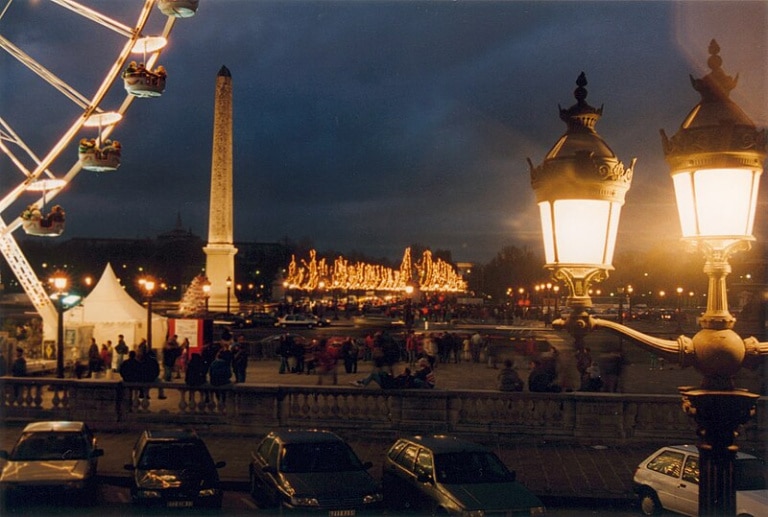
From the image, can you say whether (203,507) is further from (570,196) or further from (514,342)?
(514,342)

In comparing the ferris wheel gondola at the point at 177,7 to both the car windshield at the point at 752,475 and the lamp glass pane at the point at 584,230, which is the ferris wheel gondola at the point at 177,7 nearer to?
the car windshield at the point at 752,475

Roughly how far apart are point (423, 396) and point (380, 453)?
62.5 inches

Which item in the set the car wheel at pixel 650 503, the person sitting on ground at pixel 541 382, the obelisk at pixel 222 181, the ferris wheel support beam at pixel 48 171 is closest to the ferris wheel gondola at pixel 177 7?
the ferris wheel support beam at pixel 48 171

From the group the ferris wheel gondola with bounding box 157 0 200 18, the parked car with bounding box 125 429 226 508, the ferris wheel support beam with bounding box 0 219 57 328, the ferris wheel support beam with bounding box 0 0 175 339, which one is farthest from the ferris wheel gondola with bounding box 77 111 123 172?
the parked car with bounding box 125 429 226 508

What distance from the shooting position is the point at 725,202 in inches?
163

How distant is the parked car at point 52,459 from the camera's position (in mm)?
11906

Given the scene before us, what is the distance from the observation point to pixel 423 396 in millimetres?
16734

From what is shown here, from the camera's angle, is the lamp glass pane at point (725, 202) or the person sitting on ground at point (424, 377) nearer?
the lamp glass pane at point (725, 202)

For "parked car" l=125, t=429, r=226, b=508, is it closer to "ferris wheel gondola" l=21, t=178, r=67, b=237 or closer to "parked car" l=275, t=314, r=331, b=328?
"ferris wheel gondola" l=21, t=178, r=67, b=237

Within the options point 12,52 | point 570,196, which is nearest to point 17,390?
point 12,52

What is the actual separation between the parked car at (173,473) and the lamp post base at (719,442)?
9.01m

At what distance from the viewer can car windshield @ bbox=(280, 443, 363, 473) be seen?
11.7m

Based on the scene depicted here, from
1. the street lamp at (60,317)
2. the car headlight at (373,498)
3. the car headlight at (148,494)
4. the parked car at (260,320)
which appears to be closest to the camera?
the car headlight at (373,498)

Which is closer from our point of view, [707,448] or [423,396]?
[707,448]
